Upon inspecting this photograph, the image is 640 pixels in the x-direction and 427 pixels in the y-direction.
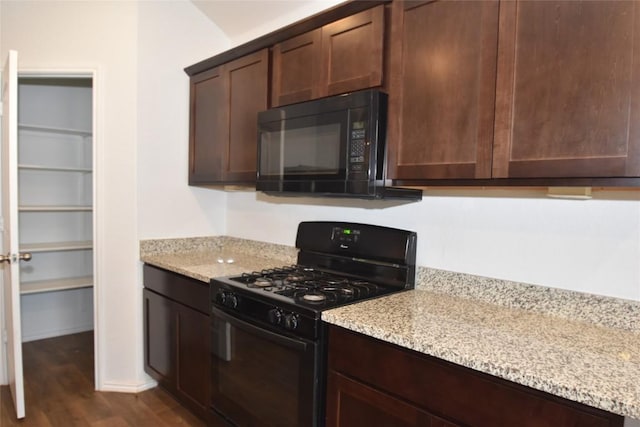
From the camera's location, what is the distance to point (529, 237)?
157 cm

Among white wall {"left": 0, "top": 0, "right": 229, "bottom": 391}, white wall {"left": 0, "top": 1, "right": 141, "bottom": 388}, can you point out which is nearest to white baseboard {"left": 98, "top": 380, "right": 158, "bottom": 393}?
white wall {"left": 0, "top": 0, "right": 229, "bottom": 391}

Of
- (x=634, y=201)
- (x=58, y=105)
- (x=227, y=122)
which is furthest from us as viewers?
(x=58, y=105)

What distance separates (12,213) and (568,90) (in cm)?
254

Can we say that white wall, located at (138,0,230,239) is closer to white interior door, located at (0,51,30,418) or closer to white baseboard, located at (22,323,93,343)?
white interior door, located at (0,51,30,418)

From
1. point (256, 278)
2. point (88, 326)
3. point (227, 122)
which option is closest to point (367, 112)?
point (256, 278)

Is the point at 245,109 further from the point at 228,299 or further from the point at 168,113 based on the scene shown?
the point at 228,299

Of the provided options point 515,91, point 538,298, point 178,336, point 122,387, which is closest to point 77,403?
point 122,387

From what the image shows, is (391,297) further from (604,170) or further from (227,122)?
(227,122)

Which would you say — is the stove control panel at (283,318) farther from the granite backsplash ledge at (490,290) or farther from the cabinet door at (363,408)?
the granite backsplash ledge at (490,290)

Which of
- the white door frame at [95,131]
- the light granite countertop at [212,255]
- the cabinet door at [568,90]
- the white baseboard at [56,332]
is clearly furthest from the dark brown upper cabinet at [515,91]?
the white baseboard at [56,332]

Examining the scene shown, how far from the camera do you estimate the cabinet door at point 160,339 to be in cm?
240

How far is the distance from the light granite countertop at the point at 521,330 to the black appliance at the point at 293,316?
116 mm

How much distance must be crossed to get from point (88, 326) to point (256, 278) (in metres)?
2.62

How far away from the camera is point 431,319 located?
1420 millimetres
